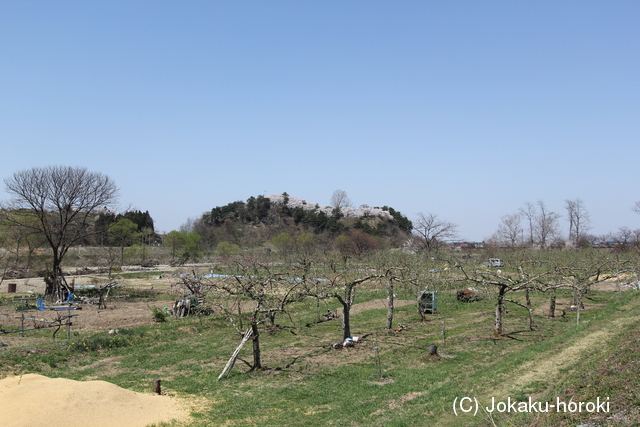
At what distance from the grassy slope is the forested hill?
82.7 meters

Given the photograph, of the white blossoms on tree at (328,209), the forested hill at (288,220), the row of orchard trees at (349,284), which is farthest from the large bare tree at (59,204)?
the white blossoms on tree at (328,209)

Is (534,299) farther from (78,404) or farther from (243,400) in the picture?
(78,404)

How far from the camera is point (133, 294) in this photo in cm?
3622

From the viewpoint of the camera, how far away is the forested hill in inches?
4402

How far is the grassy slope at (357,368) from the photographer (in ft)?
32.6

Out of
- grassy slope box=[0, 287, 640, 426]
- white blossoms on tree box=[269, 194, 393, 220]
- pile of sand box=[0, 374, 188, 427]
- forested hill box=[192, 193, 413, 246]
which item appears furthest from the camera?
white blossoms on tree box=[269, 194, 393, 220]

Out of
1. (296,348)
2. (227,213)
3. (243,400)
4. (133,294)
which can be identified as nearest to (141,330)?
(296,348)

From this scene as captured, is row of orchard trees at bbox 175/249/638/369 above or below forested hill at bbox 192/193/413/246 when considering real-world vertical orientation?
below

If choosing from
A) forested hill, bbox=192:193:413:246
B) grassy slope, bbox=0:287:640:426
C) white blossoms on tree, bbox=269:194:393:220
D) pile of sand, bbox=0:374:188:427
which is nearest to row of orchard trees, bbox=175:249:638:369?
grassy slope, bbox=0:287:640:426

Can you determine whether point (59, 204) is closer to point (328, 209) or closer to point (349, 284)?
point (349, 284)

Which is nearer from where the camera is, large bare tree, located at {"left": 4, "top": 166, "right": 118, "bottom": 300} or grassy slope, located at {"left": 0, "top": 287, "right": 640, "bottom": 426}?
grassy slope, located at {"left": 0, "top": 287, "right": 640, "bottom": 426}

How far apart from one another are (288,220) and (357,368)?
11849cm

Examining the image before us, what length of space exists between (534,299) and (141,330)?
1083 inches

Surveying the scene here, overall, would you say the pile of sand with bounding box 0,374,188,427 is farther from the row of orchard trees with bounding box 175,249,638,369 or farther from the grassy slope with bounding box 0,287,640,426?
the row of orchard trees with bounding box 175,249,638,369
